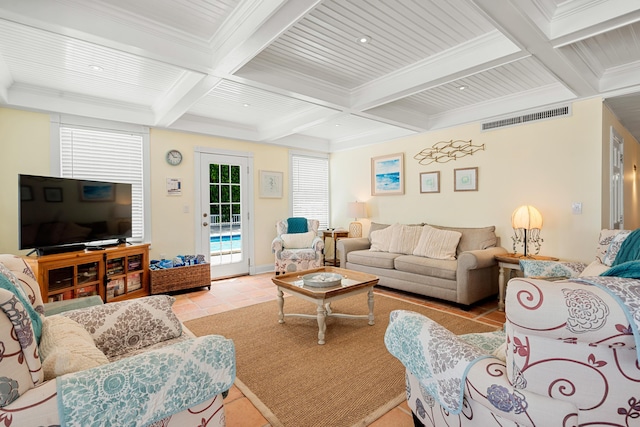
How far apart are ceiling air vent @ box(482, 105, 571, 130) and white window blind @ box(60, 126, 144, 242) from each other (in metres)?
4.75

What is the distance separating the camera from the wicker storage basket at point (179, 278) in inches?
162

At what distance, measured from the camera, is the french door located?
197 inches

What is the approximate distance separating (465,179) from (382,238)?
1471mm

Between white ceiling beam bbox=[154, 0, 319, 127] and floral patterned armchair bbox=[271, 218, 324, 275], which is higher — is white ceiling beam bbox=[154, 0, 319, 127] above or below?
above

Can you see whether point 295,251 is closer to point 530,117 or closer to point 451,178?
point 451,178

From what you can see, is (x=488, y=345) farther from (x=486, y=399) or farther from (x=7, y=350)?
(x=7, y=350)

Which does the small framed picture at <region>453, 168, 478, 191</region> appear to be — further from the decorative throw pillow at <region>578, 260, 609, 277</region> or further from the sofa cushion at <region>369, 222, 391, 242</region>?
the decorative throw pillow at <region>578, 260, 609, 277</region>

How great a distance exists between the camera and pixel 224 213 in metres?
5.25

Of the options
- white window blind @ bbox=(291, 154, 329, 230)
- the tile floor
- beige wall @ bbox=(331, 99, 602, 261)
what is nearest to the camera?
the tile floor

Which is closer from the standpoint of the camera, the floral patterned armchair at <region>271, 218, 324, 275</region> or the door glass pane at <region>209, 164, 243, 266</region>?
the floral patterned armchair at <region>271, 218, 324, 275</region>

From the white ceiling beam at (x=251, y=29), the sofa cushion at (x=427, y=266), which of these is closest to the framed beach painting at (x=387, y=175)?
the sofa cushion at (x=427, y=266)

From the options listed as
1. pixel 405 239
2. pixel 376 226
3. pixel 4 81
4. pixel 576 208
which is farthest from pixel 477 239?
pixel 4 81

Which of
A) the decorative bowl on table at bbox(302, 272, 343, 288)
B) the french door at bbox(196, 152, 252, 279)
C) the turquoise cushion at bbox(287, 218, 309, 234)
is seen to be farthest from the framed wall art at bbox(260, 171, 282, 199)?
the decorative bowl on table at bbox(302, 272, 343, 288)

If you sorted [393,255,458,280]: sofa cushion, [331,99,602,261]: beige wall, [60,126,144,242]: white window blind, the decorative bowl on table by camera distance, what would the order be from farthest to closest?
[60,126,144,242]: white window blind, [393,255,458,280]: sofa cushion, [331,99,602,261]: beige wall, the decorative bowl on table
